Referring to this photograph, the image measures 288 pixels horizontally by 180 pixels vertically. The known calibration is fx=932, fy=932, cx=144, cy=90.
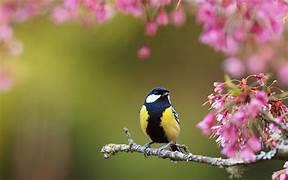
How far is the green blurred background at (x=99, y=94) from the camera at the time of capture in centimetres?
907

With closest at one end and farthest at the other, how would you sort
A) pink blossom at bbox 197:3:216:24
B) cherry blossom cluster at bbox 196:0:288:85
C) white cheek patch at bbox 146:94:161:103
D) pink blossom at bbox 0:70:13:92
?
cherry blossom cluster at bbox 196:0:288:85 < pink blossom at bbox 197:3:216:24 < white cheek patch at bbox 146:94:161:103 < pink blossom at bbox 0:70:13:92

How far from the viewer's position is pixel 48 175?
9.95 m

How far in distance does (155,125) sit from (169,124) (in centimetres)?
8

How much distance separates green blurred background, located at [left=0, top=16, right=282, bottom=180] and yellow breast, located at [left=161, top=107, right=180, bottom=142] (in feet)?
13.7

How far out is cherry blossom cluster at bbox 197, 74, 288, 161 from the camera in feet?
9.53

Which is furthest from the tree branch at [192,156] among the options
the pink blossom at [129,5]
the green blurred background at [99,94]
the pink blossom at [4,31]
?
the green blurred background at [99,94]

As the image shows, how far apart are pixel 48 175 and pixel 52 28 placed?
1742mm

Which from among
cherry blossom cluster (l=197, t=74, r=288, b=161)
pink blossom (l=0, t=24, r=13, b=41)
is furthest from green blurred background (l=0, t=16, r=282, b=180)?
cherry blossom cluster (l=197, t=74, r=288, b=161)

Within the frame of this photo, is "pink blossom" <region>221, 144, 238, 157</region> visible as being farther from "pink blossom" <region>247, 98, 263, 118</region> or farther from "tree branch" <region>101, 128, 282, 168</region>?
"pink blossom" <region>247, 98, 263, 118</region>

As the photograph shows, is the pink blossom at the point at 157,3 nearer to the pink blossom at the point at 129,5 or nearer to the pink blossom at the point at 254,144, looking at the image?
the pink blossom at the point at 129,5

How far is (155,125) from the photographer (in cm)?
452

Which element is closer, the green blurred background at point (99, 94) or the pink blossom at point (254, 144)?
the pink blossom at point (254, 144)

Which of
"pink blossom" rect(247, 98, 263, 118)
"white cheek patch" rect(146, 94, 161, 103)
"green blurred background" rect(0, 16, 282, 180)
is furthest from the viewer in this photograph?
"green blurred background" rect(0, 16, 282, 180)

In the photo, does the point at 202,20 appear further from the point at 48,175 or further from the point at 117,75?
the point at 48,175
